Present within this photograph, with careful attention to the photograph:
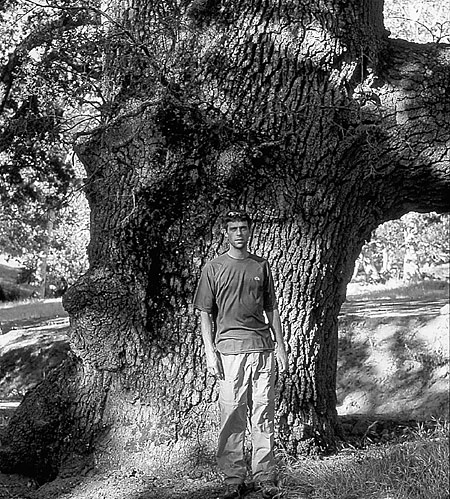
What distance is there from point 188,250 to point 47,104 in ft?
11.5

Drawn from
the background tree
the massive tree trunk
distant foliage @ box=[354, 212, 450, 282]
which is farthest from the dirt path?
distant foliage @ box=[354, 212, 450, 282]

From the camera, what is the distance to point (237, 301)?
534cm

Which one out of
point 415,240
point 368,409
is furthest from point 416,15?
point 368,409

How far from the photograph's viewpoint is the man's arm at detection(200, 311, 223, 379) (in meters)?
5.33

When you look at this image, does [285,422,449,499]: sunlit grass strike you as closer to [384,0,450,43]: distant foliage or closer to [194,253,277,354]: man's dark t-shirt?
[194,253,277,354]: man's dark t-shirt

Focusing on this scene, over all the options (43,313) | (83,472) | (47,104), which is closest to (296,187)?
(83,472)

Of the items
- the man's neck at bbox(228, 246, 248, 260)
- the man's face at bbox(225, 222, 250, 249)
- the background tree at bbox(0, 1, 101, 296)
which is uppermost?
the background tree at bbox(0, 1, 101, 296)

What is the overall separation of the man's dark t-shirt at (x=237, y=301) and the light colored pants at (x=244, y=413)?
0.09 metres

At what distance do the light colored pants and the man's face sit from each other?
2.61 ft

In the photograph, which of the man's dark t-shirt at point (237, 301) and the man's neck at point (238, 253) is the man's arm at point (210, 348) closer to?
the man's dark t-shirt at point (237, 301)

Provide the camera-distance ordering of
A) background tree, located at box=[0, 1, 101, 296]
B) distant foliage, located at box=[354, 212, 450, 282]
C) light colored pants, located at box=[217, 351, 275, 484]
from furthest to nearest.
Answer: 1. distant foliage, located at box=[354, 212, 450, 282]
2. background tree, located at box=[0, 1, 101, 296]
3. light colored pants, located at box=[217, 351, 275, 484]

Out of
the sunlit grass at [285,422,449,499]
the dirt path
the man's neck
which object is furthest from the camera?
the dirt path

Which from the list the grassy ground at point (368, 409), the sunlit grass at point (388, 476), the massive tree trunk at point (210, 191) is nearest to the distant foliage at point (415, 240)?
the grassy ground at point (368, 409)

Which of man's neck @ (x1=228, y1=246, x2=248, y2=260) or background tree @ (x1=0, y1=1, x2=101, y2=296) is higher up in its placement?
background tree @ (x1=0, y1=1, x2=101, y2=296)
